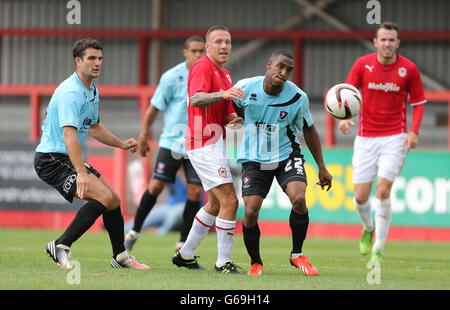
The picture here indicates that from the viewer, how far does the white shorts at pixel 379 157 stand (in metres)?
8.84

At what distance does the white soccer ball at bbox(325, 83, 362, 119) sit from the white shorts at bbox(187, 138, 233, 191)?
1.31 meters

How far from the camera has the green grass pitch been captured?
19.9 feet

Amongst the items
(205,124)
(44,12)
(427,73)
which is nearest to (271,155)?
(205,124)

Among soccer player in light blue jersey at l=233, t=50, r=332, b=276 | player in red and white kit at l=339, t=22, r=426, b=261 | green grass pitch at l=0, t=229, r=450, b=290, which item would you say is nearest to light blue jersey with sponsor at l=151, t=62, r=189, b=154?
green grass pitch at l=0, t=229, r=450, b=290

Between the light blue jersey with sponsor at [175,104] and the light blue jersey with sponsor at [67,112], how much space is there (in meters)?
2.34

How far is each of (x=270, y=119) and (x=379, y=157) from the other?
2.28 m

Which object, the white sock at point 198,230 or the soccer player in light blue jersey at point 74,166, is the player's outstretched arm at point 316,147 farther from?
the soccer player in light blue jersey at point 74,166

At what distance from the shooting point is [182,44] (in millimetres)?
23594

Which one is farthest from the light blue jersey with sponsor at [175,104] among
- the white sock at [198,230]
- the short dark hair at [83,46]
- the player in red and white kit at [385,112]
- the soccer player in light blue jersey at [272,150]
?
the short dark hair at [83,46]

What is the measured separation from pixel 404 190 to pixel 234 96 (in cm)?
709

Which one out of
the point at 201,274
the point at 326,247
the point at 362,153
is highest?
the point at 362,153

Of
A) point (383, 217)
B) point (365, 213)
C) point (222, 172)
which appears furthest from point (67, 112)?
point (365, 213)
